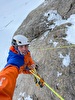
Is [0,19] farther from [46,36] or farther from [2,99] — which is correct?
[2,99]

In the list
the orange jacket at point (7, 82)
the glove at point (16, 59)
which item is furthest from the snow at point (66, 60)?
the orange jacket at point (7, 82)

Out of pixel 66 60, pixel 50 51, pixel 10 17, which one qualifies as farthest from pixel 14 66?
pixel 10 17

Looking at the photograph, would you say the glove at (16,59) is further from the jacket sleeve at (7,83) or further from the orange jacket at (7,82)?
the jacket sleeve at (7,83)

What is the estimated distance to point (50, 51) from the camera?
32.3 feet

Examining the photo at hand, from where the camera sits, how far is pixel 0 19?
3312 centimetres

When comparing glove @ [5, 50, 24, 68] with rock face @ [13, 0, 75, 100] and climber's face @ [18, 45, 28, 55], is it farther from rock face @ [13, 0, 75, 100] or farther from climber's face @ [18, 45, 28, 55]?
rock face @ [13, 0, 75, 100]

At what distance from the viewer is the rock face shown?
8852 mm

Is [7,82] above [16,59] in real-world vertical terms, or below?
above

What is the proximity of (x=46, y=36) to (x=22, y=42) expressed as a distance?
10.0 ft

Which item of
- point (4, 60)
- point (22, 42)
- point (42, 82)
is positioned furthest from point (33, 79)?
point (4, 60)

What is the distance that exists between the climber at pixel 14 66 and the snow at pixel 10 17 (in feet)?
39.4

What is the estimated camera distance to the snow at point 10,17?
2406 cm

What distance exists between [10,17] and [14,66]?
2514 centimetres

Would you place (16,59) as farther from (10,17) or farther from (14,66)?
(10,17)
